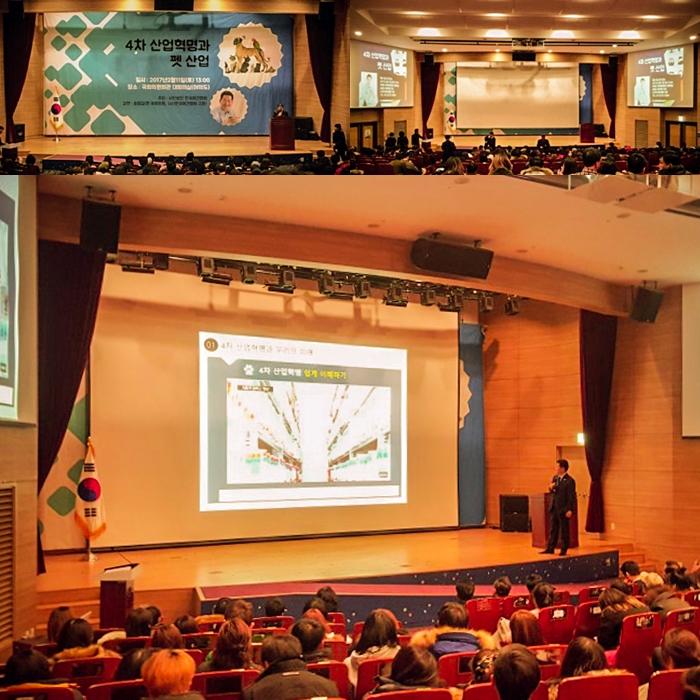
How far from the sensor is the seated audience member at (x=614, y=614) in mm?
5094

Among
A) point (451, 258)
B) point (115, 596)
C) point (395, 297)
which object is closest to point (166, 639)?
point (115, 596)

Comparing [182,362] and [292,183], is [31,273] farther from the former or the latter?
[182,362]

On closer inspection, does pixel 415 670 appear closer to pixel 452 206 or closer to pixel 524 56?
pixel 452 206

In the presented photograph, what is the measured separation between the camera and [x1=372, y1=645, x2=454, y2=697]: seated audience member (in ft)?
10.6

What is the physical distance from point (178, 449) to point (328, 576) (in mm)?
3080

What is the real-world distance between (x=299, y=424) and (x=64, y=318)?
3.91 meters

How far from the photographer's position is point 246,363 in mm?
11852

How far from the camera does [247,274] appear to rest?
34.9ft

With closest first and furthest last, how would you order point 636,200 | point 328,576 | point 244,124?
point 636,200 → point 328,576 → point 244,124

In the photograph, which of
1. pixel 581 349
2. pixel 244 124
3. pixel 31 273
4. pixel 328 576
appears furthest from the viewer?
pixel 244 124

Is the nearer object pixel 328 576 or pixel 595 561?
pixel 328 576

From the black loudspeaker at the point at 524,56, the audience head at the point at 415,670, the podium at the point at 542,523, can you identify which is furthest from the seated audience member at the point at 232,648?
the black loudspeaker at the point at 524,56

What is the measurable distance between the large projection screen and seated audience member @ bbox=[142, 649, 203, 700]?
26.1 ft

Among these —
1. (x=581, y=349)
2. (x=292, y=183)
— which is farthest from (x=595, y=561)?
(x=292, y=183)
